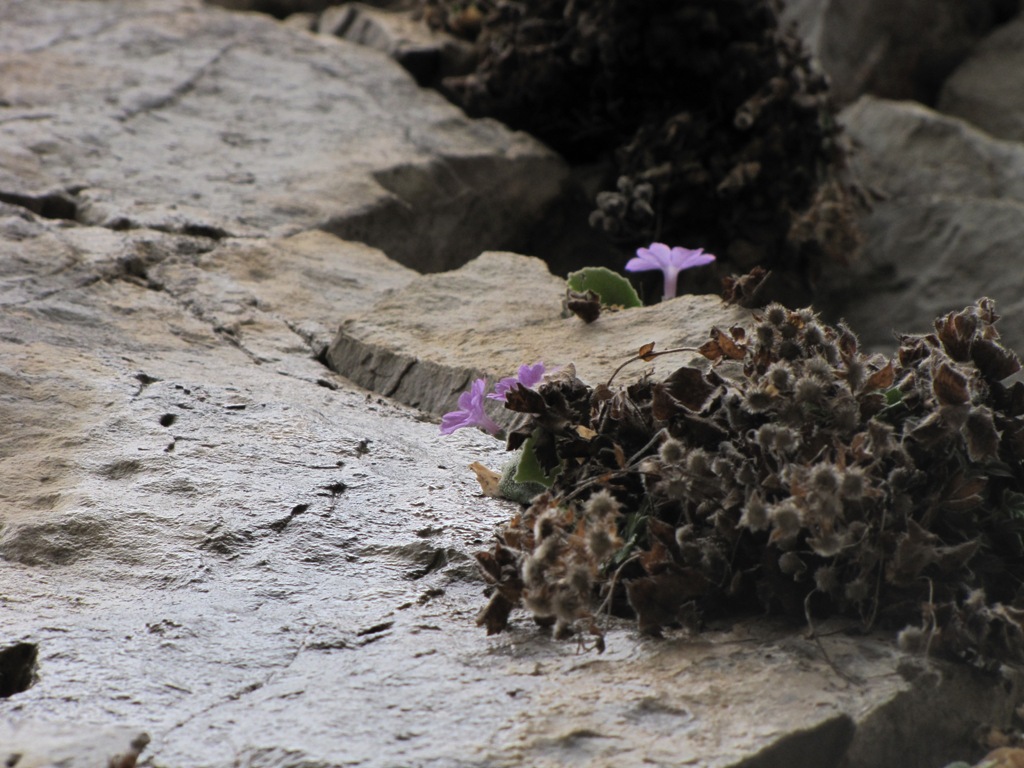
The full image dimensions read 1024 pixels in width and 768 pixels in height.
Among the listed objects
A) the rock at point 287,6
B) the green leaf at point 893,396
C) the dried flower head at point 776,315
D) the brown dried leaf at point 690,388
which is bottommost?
the rock at point 287,6

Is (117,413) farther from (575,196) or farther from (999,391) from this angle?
(575,196)

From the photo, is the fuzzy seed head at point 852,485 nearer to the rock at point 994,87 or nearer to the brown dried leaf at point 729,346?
the brown dried leaf at point 729,346

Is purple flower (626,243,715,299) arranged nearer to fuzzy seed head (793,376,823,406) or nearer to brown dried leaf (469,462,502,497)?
brown dried leaf (469,462,502,497)

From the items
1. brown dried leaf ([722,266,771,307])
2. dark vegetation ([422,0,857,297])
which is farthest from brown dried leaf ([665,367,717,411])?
dark vegetation ([422,0,857,297])

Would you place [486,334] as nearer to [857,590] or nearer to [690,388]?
[690,388]

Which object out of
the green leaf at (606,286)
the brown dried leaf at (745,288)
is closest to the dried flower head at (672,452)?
the brown dried leaf at (745,288)

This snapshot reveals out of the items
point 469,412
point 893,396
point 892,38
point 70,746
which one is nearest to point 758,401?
point 893,396
